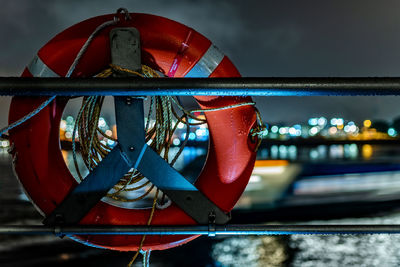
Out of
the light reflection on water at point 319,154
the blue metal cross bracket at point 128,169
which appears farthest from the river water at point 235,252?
the light reflection on water at point 319,154

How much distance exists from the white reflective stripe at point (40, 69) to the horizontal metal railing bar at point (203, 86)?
1.89ft

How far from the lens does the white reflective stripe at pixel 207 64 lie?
1.88m

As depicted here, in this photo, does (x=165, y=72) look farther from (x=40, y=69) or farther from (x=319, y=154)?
(x=319, y=154)

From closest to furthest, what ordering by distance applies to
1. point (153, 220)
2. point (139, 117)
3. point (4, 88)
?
point (4, 88)
point (139, 117)
point (153, 220)

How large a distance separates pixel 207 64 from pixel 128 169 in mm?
683

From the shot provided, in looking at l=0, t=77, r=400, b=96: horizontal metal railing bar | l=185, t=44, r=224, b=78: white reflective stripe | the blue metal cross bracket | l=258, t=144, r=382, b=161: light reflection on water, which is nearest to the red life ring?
l=185, t=44, r=224, b=78: white reflective stripe

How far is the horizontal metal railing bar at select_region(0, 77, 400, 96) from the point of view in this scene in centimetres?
→ 127

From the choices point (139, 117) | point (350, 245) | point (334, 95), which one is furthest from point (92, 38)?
point (350, 245)

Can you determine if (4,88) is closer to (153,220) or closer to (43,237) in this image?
(153,220)

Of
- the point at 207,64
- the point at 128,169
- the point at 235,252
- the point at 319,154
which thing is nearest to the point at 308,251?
the point at 235,252

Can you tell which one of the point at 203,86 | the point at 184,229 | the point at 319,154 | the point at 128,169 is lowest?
the point at 319,154

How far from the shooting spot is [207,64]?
6.18 feet

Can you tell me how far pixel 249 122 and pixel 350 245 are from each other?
12.8 ft

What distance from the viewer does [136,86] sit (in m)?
1.29
